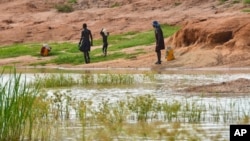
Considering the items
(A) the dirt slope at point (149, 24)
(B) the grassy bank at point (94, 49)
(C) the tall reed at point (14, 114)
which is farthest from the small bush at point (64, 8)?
(C) the tall reed at point (14, 114)

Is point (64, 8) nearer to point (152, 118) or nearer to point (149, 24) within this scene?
point (149, 24)

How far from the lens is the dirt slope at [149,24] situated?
1195 inches

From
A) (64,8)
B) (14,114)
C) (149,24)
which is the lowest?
(14,114)

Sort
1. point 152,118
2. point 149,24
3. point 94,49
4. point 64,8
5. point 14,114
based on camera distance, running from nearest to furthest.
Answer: point 14,114 < point 152,118 < point 94,49 < point 149,24 < point 64,8

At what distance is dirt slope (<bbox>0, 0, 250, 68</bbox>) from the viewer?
30359 mm

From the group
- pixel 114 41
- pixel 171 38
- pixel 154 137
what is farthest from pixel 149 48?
pixel 154 137

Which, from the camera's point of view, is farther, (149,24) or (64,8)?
(64,8)

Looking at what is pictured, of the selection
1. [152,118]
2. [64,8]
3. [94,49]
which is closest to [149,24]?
[94,49]

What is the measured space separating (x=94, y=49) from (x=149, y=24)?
6.57m

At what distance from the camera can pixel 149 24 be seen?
4375cm

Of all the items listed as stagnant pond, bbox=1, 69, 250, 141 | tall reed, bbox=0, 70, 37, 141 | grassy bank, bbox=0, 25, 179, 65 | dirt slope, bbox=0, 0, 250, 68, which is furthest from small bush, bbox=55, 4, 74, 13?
tall reed, bbox=0, 70, 37, 141

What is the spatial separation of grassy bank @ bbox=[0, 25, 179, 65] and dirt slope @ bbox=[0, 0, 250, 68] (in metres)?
1.26

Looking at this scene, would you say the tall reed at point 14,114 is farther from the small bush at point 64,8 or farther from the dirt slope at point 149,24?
the small bush at point 64,8

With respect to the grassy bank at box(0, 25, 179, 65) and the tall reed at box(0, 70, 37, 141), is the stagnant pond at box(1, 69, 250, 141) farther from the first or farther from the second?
the grassy bank at box(0, 25, 179, 65)
